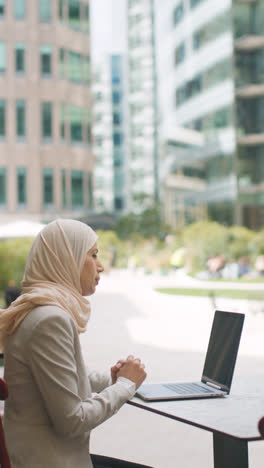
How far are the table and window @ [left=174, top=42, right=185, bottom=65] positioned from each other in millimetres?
70517

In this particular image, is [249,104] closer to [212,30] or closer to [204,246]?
[212,30]

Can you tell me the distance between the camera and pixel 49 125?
174 feet

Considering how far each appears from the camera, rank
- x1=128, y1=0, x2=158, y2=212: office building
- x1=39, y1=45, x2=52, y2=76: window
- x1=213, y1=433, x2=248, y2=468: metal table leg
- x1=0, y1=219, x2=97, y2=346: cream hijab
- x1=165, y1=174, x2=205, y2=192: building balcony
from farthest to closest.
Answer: x1=128, y1=0, x2=158, y2=212: office building
x1=165, y1=174, x2=205, y2=192: building balcony
x1=39, y1=45, x2=52, y2=76: window
x1=213, y1=433, x2=248, y2=468: metal table leg
x1=0, y1=219, x2=97, y2=346: cream hijab

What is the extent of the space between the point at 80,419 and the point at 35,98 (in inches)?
2017

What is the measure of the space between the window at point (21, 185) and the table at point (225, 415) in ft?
162

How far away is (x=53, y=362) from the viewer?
100 inches

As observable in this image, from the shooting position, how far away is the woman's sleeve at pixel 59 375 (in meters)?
2.55

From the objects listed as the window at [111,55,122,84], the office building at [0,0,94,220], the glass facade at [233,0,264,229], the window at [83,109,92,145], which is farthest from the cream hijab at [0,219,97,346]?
the window at [111,55,122,84]

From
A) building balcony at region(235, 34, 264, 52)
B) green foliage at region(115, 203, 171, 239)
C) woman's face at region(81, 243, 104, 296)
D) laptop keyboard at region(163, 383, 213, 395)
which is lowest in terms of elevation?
green foliage at region(115, 203, 171, 239)

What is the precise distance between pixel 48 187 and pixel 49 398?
50813mm

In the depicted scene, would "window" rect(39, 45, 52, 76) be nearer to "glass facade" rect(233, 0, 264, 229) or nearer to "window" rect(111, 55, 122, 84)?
"glass facade" rect(233, 0, 264, 229)

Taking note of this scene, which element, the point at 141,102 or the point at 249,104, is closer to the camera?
the point at 249,104

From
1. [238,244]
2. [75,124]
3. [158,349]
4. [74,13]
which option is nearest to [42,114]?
[75,124]

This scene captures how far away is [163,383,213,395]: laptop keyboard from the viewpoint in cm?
332
